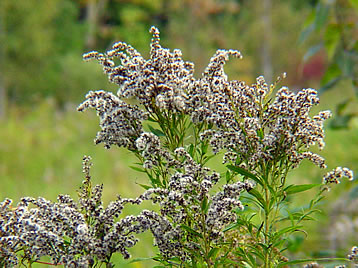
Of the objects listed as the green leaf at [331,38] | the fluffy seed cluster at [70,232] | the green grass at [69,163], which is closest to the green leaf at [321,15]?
the green leaf at [331,38]

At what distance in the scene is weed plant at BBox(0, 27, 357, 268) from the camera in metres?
1.65

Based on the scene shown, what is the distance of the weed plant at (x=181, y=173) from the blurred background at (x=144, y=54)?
9.7 inches

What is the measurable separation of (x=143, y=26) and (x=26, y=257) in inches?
1197

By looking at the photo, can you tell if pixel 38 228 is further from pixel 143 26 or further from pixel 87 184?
pixel 143 26

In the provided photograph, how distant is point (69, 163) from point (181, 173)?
10.3 metres

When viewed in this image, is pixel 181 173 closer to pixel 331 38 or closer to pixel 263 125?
pixel 263 125

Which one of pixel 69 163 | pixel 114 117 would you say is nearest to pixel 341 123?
Answer: pixel 114 117

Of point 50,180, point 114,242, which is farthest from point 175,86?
point 50,180

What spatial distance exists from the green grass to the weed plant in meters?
3.44

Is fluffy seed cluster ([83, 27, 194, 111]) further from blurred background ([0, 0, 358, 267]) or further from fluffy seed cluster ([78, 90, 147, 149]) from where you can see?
blurred background ([0, 0, 358, 267])

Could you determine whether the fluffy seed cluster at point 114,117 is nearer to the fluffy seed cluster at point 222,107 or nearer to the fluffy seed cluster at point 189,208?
the fluffy seed cluster at point 222,107

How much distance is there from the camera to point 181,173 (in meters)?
1.69

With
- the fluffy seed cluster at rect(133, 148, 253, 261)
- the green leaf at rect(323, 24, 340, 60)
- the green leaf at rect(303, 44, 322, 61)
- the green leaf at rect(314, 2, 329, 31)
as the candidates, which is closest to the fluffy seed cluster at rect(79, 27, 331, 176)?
the fluffy seed cluster at rect(133, 148, 253, 261)

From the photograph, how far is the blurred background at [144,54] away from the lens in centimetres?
468
